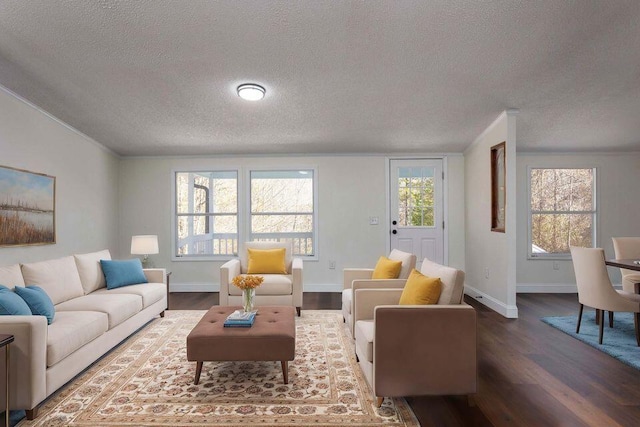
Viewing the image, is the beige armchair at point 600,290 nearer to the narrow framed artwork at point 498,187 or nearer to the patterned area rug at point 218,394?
the narrow framed artwork at point 498,187

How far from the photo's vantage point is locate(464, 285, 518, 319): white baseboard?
4.07 m

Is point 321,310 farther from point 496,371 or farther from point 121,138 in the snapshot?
point 121,138

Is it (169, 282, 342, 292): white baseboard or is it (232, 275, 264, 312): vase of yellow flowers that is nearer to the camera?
(232, 275, 264, 312): vase of yellow flowers

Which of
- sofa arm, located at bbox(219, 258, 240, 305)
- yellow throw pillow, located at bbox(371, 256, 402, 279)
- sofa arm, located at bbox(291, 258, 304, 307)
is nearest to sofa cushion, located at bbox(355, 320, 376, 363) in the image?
yellow throw pillow, located at bbox(371, 256, 402, 279)

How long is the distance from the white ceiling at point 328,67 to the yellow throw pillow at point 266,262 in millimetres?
1660

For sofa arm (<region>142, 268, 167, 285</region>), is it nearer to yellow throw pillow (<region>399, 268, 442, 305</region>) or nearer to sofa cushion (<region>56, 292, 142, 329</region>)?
sofa cushion (<region>56, 292, 142, 329</region>)

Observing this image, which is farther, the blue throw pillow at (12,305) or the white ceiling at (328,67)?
the white ceiling at (328,67)

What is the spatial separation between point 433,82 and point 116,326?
3.79 m

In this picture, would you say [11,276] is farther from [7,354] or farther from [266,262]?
[266,262]

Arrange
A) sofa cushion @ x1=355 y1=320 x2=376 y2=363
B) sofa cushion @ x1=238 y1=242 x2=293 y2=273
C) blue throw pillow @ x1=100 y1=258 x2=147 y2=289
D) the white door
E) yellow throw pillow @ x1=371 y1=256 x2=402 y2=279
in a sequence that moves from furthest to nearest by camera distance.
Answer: the white door < sofa cushion @ x1=238 y1=242 x2=293 y2=273 < blue throw pillow @ x1=100 y1=258 x2=147 y2=289 < yellow throw pillow @ x1=371 y1=256 x2=402 y2=279 < sofa cushion @ x1=355 y1=320 x2=376 y2=363

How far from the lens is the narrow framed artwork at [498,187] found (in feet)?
13.9

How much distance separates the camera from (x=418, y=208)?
224 inches

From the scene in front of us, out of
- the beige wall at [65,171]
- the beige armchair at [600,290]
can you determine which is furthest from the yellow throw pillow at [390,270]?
the beige wall at [65,171]

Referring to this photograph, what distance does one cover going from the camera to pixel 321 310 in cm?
447
